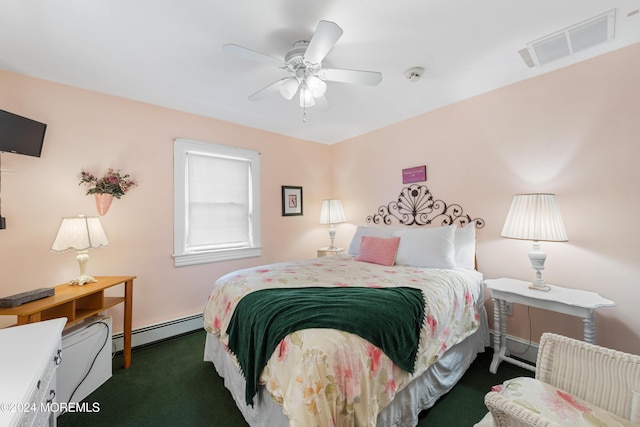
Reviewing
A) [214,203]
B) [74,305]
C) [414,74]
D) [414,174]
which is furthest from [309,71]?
[74,305]

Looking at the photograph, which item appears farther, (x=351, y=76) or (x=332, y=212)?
(x=332, y=212)

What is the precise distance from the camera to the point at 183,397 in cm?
182

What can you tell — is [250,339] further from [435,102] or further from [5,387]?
A: [435,102]

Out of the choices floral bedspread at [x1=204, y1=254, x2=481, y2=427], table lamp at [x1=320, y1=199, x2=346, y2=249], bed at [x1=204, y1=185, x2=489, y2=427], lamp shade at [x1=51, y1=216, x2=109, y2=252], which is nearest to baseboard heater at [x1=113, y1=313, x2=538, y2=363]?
bed at [x1=204, y1=185, x2=489, y2=427]

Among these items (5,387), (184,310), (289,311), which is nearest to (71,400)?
(184,310)

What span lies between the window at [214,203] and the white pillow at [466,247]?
2395 millimetres

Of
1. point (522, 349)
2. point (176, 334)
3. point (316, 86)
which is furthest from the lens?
point (176, 334)

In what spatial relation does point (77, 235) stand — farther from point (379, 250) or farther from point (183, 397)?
point (379, 250)

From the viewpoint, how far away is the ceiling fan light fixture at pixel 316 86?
1842mm

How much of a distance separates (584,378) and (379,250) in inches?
65.0

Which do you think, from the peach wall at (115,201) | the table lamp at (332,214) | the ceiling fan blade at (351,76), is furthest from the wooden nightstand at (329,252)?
the ceiling fan blade at (351,76)

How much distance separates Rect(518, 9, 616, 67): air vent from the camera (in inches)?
64.2

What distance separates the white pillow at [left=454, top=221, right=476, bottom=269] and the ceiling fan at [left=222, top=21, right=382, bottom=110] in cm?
170

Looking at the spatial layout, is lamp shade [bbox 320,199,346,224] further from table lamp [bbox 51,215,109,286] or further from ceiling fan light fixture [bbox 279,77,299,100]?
table lamp [bbox 51,215,109,286]
